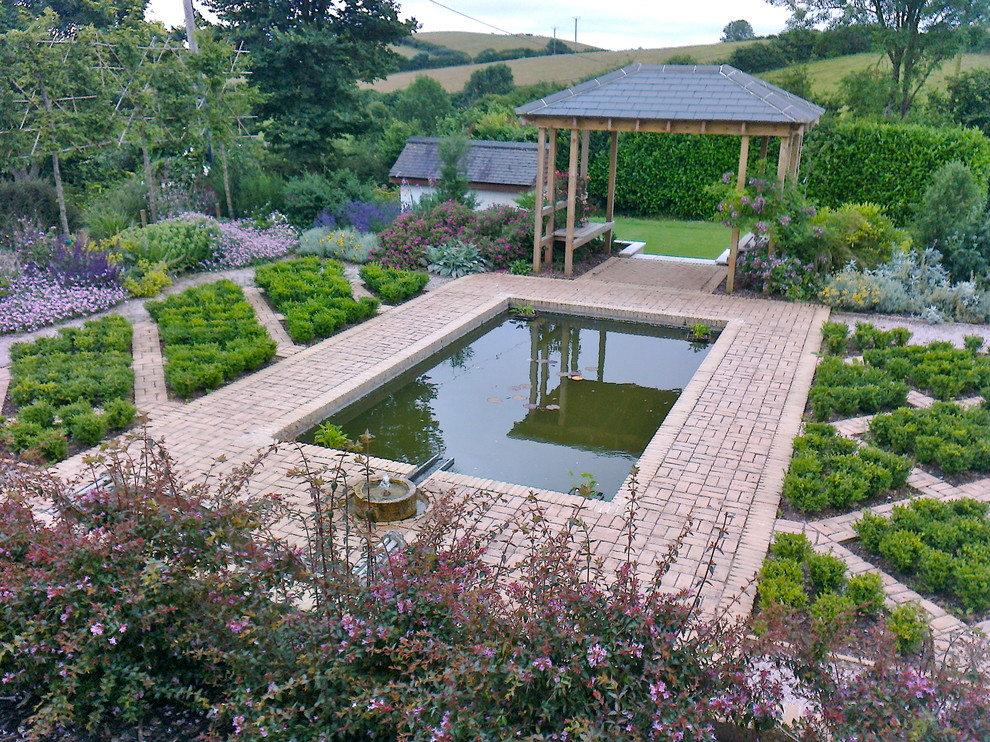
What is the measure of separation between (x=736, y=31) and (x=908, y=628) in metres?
34.6

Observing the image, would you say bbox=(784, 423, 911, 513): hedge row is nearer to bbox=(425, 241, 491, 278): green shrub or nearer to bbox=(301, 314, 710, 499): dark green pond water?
bbox=(301, 314, 710, 499): dark green pond water

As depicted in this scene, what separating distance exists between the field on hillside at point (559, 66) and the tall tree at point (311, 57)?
51.8 feet

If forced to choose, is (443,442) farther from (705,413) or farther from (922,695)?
(922,695)

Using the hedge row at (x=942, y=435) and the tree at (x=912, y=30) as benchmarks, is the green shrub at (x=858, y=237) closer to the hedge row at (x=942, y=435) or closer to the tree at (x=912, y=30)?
the hedge row at (x=942, y=435)

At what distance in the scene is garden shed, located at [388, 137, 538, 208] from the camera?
15.7 metres

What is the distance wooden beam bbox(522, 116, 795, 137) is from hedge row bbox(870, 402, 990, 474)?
15.6ft

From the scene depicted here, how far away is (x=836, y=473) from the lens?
5.50 m

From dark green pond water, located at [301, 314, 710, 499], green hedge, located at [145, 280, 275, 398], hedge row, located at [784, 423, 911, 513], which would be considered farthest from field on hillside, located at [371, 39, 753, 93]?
hedge row, located at [784, 423, 911, 513]

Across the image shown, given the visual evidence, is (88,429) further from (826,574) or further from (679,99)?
(679,99)

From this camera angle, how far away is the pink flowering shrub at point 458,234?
39.8ft

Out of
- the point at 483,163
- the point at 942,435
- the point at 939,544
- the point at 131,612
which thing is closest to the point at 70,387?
the point at 131,612

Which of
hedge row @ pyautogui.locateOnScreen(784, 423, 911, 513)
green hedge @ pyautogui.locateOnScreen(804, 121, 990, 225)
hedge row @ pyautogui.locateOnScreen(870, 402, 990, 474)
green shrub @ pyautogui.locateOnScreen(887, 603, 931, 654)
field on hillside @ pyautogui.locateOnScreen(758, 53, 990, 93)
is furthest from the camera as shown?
field on hillside @ pyautogui.locateOnScreen(758, 53, 990, 93)

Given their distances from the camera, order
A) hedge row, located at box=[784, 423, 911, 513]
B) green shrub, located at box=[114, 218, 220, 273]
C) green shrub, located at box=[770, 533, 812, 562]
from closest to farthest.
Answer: green shrub, located at box=[770, 533, 812, 562] → hedge row, located at box=[784, 423, 911, 513] → green shrub, located at box=[114, 218, 220, 273]

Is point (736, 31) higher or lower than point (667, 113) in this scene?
higher
